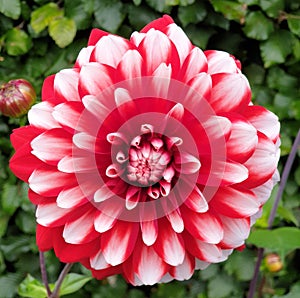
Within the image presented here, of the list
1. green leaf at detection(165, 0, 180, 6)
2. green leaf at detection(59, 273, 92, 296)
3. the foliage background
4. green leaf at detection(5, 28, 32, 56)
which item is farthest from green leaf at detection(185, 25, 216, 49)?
green leaf at detection(59, 273, 92, 296)

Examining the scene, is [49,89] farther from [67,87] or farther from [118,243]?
[118,243]

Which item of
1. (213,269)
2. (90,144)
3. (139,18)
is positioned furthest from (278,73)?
(90,144)

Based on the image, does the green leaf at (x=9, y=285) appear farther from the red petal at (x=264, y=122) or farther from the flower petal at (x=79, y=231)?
the red petal at (x=264, y=122)

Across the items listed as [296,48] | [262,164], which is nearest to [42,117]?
[262,164]

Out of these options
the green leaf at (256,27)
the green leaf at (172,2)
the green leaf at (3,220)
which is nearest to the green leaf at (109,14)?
the green leaf at (172,2)

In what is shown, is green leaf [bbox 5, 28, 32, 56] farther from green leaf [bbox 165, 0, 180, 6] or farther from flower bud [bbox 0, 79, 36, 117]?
flower bud [bbox 0, 79, 36, 117]
